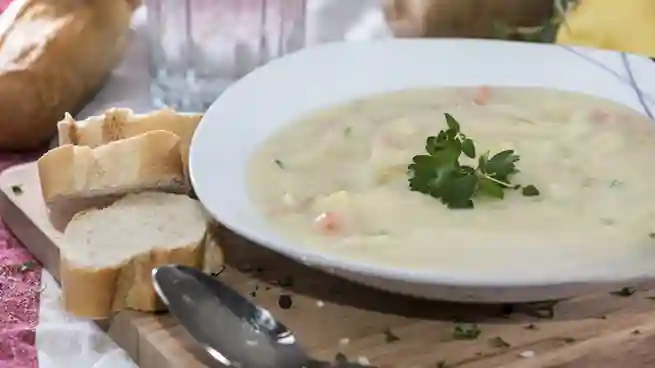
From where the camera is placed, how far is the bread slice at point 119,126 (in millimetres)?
1099

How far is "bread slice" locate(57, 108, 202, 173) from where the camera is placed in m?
1.10

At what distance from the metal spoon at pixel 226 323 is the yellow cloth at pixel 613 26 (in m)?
0.76

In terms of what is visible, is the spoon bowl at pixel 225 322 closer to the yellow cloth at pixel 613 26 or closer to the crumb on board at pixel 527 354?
the crumb on board at pixel 527 354

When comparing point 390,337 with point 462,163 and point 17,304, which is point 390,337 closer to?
point 462,163

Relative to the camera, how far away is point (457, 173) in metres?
0.95

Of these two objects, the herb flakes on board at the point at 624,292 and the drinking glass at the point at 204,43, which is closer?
the herb flakes on board at the point at 624,292

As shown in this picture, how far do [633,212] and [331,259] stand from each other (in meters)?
0.32

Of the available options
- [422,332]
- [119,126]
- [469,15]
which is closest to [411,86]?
[469,15]

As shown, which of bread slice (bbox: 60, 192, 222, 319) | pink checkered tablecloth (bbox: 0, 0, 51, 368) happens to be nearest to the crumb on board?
bread slice (bbox: 60, 192, 222, 319)

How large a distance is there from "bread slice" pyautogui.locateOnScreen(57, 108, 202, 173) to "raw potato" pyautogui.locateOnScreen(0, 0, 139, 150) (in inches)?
6.2

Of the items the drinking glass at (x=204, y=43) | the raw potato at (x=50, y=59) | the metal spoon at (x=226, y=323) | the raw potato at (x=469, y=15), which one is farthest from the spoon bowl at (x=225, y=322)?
the raw potato at (x=469, y=15)

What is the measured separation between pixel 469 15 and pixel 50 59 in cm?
57

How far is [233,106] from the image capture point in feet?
3.68

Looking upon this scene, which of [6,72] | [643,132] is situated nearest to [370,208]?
[643,132]
